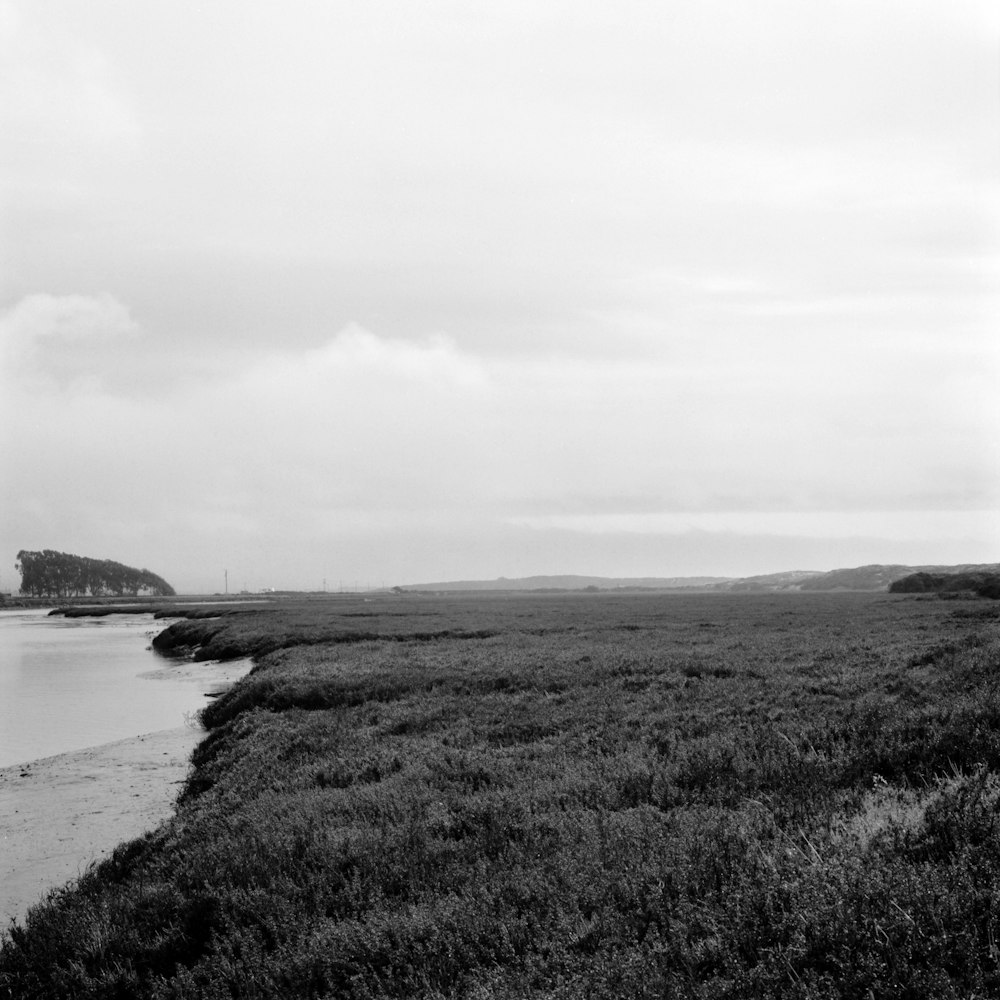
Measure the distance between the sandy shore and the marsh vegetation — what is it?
3.30 ft

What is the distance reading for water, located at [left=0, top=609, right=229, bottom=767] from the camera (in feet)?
82.0

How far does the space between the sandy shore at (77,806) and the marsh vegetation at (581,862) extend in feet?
3.30

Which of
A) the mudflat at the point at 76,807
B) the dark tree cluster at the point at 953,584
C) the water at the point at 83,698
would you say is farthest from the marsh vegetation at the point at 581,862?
the dark tree cluster at the point at 953,584

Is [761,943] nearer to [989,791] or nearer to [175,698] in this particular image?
[989,791]

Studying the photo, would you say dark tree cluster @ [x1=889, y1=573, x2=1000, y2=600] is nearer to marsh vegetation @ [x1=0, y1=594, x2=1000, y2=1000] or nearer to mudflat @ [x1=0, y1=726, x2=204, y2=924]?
marsh vegetation @ [x1=0, y1=594, x2=1000, y2=1000]

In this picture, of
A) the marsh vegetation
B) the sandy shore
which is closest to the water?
the sandy shore

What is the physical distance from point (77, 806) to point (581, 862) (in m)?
12.7

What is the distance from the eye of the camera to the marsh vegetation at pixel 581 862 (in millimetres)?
5508

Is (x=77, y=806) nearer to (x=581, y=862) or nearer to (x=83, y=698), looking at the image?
(x=581, y=862)

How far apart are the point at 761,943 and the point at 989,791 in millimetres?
3671

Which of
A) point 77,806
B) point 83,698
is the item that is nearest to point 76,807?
point 77,806

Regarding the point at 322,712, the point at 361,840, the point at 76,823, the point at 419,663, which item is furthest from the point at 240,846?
the point at 419,663

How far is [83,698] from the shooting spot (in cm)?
3353

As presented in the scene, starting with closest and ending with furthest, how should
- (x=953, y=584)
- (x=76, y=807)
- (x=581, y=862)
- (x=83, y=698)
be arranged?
(x=581, y=862), (x=76, y=807), (x=83, y=698), (x=953, y=584)
